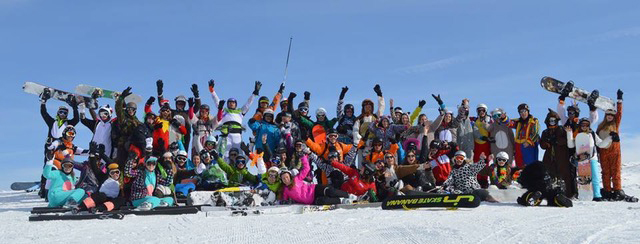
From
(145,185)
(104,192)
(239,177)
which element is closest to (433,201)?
(239,177)

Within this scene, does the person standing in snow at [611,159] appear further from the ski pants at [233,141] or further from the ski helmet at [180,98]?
the ski helmet at [180,98]

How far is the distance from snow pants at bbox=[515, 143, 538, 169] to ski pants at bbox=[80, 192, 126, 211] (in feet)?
24.4

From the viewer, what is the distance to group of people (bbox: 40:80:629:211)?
31.9 feet

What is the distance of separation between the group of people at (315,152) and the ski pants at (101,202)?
0.02m

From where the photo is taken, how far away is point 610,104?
1258cm

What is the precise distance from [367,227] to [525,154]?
6.32m

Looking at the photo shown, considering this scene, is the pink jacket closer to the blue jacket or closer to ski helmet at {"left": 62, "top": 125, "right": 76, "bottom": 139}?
the blue jacket

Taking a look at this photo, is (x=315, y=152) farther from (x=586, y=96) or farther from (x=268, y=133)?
(x=586, y=96)

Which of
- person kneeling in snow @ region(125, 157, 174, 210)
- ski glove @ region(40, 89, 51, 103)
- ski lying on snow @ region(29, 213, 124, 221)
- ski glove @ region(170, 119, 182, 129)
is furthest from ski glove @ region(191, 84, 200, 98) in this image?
ski lying on snow @ region(29, 213, 124, 221)

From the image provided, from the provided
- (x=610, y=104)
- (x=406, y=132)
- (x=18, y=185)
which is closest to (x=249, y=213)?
(x=406, y=132)

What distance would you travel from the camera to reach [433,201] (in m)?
8.58

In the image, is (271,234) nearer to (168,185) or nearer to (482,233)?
(482,233)

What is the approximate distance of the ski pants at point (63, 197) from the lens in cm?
960

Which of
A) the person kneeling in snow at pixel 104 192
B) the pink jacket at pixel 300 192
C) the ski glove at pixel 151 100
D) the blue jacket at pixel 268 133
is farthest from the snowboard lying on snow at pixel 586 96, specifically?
the person kneeling in snow at pixel 104 192
